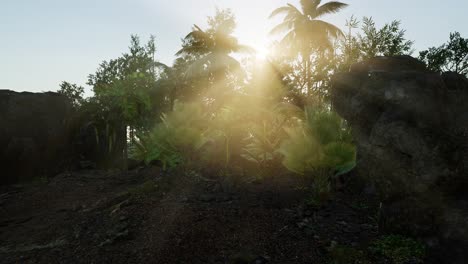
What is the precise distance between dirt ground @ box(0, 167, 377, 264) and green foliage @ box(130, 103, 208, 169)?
903mm

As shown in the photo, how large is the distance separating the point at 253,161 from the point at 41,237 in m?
5.63

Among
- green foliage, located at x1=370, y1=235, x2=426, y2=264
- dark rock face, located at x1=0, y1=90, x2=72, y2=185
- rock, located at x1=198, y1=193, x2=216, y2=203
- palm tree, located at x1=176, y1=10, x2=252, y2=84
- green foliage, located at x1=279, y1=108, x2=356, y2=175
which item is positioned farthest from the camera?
palm tree, located at x1=176, y1=10, x2=252, y2=84

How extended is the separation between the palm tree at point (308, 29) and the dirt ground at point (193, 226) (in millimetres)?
17111

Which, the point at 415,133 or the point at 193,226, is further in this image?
the point at 193,226

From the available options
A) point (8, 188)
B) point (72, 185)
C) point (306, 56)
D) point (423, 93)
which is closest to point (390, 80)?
point (423, 93)

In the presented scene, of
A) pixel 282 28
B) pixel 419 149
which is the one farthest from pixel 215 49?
pixel 419 149

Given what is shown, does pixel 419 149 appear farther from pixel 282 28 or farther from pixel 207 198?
pixel 282 28

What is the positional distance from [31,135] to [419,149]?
16181mm

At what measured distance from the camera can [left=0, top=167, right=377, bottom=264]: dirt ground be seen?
16.8 ft

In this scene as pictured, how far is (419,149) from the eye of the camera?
4910mm

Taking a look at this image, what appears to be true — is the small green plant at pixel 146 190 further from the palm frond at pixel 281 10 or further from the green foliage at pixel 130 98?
the palm frond at pixel 281 10

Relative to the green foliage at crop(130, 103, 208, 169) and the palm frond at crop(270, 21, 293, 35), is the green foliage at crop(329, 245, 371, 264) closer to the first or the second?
the green foliage at crop(130, 103, 208, 169)

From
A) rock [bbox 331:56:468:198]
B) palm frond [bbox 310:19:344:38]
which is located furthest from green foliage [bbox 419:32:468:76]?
rock [bbox 331:56:468:198]

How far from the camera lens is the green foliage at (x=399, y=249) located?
454 centimetres
